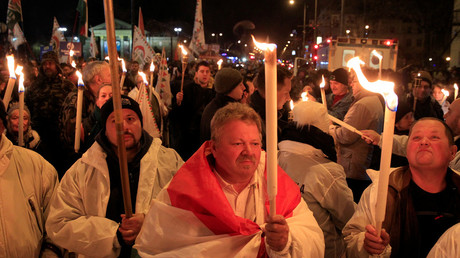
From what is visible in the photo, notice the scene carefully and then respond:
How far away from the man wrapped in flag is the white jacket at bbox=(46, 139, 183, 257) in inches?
18.9

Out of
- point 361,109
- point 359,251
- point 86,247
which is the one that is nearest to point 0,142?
point 86,247

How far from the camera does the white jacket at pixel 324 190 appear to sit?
2.88 m

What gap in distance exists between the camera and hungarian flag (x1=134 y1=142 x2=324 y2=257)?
6.76ft

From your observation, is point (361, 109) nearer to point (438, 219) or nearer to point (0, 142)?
point (438, 219)

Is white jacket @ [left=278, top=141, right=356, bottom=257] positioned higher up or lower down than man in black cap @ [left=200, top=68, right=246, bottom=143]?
lower down

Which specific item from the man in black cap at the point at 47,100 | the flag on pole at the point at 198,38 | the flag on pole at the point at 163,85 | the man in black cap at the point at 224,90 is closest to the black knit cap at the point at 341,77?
the man in black cap at the point at 224,90

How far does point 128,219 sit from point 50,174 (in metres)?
1.21

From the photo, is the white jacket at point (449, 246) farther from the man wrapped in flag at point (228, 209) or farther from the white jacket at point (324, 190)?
the white jacket at point (324, 190)

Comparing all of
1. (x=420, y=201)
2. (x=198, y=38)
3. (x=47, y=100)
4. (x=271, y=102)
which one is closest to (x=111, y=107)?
(x=271, y=102)

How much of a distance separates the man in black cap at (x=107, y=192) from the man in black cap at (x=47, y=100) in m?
2.90

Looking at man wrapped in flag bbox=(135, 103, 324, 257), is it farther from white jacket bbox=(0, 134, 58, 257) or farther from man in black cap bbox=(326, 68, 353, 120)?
man in black cap bbox=(326, 68, 353, 120)

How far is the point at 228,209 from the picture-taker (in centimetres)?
209

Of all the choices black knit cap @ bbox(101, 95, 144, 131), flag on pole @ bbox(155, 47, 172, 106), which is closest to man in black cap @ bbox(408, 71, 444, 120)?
flag on pole @ bbox(155, 47, 172, 106)

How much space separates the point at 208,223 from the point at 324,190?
1.11 metres
